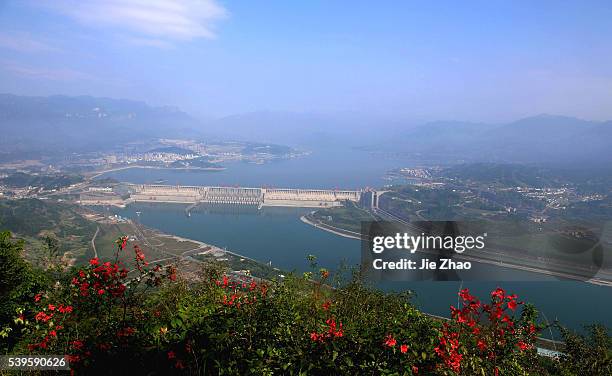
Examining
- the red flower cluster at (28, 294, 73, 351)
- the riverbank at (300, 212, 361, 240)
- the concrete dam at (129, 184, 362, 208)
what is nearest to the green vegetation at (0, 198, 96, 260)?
the concrete dam at (129, 184, 362, 208)

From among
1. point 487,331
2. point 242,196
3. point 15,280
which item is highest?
point 487,331

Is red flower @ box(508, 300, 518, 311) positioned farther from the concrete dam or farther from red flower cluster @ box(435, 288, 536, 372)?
the concrete dam

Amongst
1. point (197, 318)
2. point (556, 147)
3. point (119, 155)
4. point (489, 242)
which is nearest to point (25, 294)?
point (197, 318)

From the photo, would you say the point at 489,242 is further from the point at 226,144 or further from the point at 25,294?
the point at 226,144

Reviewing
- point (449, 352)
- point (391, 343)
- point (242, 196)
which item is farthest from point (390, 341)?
point (242, 196)

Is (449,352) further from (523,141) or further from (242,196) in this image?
(523,141)

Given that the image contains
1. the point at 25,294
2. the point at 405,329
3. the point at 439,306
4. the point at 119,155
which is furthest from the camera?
the point at 119,155
